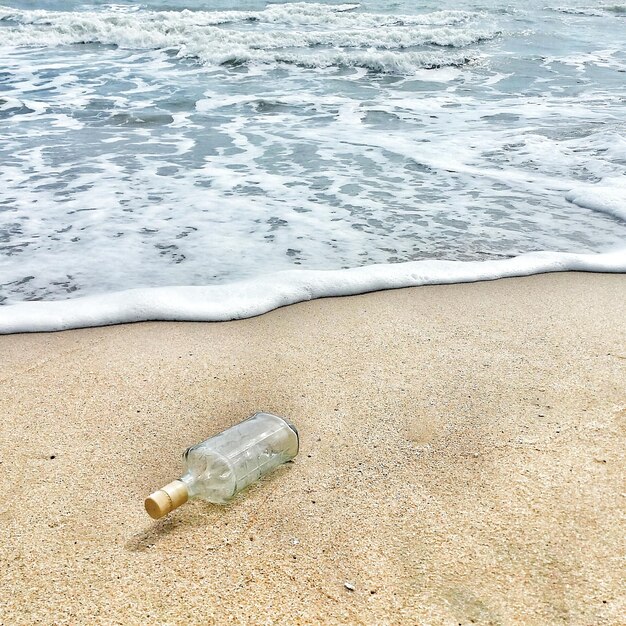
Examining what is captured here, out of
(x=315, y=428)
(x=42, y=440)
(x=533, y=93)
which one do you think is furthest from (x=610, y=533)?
(x=533, y=93)

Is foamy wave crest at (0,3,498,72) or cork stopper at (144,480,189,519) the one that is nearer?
cork stopper at (144,480,189,519)

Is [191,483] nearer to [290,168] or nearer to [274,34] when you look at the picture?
[290,168]

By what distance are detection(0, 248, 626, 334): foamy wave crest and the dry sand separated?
9 centimetres

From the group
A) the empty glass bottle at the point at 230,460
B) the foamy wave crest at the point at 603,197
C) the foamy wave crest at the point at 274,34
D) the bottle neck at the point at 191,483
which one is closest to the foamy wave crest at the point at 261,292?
the foamy wave crest at the point at 603,197

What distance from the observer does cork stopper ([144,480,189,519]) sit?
5.34 feet

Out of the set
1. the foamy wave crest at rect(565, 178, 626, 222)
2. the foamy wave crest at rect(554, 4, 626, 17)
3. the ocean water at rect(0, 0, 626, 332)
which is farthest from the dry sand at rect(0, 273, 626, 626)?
the foamy wave crest at rect(554, 4, 626, 17)

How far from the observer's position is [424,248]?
3.79 metres

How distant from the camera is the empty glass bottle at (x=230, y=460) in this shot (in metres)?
1.67

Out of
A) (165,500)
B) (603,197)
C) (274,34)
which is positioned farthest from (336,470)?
(274,34)

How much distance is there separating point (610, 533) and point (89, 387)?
174 cm

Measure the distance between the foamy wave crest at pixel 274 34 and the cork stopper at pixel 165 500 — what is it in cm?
1014

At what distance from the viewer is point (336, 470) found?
6.49ft

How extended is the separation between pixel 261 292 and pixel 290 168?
2.39 m

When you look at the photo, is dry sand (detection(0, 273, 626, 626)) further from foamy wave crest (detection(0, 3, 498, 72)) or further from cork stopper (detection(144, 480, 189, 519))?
foamy wave crest (detection(0, 3, 498, 72))
